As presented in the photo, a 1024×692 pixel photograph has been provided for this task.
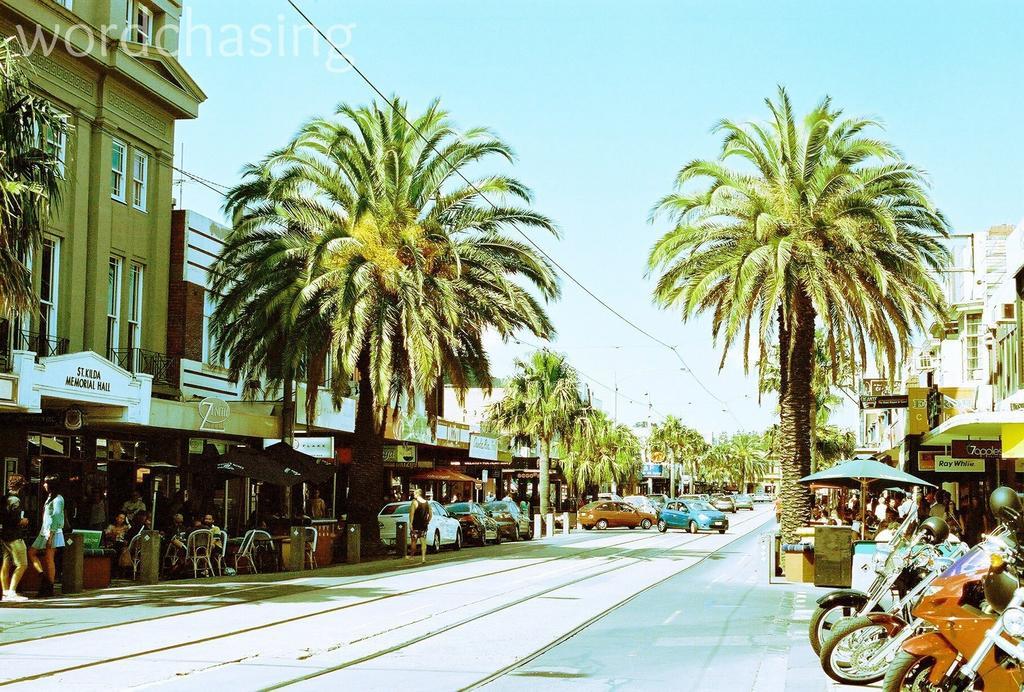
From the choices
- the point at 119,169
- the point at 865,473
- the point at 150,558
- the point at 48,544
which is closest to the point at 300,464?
the point at 150,558

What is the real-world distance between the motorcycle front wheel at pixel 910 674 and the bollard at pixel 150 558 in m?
17.4

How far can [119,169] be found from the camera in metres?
29.8

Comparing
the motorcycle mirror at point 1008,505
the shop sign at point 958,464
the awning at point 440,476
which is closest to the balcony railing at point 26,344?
the motorcycle mirror at point 1008,505

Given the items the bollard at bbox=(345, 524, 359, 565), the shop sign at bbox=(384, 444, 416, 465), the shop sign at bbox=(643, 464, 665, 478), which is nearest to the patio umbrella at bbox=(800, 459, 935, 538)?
the bollard at bbox=(345, 524, 359, 565)

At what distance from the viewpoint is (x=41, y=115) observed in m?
17.1

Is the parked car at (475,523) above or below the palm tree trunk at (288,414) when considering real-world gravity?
below

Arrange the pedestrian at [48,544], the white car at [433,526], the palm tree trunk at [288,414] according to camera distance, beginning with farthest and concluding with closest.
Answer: the white car at [433,526] < the palm tree trunk at [288,414] < the pedestrian at [48,544]

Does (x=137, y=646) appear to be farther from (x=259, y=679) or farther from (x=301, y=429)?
(x=301, y=429)

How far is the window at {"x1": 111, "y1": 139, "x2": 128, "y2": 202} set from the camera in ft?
96.7

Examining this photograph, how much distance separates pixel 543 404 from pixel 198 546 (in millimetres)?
35063

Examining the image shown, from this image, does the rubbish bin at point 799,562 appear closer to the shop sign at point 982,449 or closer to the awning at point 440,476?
the shop sign at point 982,449

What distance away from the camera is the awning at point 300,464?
2892 cm

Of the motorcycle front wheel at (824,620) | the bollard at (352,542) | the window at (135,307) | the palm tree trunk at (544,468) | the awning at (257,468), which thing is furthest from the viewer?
the palm tree trunk at (544,468)

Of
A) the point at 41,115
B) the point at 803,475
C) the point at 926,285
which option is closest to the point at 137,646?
the point at 41,115
